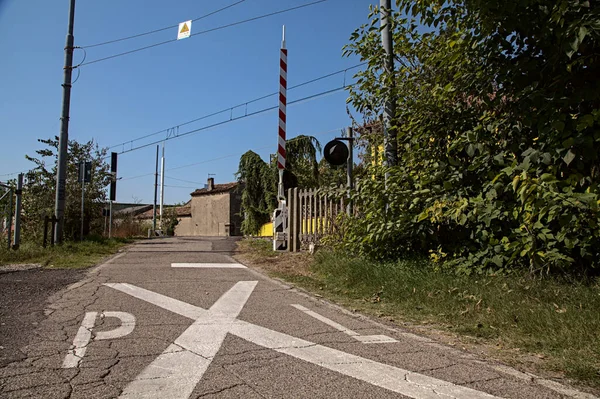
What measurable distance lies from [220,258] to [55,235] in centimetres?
543

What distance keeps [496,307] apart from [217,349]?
2818 millimetres

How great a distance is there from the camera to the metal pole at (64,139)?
13219mm

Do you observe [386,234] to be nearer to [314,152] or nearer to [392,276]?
[392,276]

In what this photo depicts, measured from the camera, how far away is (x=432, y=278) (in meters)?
5.73

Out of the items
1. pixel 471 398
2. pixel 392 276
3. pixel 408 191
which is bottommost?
pixel 471 398

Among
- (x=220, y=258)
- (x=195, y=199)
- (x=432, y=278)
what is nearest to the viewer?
(x=432, y=278)

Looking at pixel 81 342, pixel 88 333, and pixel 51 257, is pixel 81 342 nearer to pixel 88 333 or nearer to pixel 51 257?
pixel 88 333

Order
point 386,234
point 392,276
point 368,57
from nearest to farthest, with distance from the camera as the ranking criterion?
point 392,276, point 386,234, point 368,57

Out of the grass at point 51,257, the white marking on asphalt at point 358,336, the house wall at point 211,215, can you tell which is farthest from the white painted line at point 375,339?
the house wall at point 211,215

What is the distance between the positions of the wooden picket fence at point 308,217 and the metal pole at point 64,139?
683 centimetres

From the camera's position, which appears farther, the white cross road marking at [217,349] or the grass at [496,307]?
the grass at [496,307]

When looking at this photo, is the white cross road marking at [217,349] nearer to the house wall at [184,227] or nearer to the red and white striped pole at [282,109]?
the red and white striped pole at [282,109]

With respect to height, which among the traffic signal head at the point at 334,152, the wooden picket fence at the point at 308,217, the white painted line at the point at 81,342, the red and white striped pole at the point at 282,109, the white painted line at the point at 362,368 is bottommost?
the white painted line at the point at 362,368

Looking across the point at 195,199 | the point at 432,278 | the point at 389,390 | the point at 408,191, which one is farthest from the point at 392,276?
the point at 195,199
